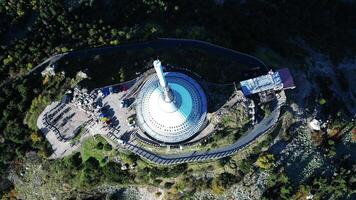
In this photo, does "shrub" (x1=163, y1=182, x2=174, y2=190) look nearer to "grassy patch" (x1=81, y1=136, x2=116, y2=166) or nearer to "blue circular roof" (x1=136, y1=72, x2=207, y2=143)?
"blue circular roof" (x1=136, y1=72, x2=207, y2=143)

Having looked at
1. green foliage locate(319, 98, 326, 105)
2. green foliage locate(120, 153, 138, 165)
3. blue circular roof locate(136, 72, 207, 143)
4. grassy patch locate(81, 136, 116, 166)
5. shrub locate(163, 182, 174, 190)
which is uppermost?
green foliage locate(319, 98, 326, 105)

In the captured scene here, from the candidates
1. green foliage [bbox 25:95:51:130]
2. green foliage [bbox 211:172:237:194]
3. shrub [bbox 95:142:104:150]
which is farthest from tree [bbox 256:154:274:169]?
green foliage [bbox 25:95:51:130]

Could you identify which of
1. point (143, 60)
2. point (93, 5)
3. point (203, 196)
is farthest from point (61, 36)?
point (203, 196)

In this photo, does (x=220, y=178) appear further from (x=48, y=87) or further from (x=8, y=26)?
(x=8, y=26)

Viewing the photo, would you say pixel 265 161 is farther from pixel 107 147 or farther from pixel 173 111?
pixel 107 147

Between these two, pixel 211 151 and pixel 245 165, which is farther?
pixel 211 151

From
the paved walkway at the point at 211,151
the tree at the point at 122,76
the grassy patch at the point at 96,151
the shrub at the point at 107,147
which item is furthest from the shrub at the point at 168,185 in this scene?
the tree at the point at 122,76

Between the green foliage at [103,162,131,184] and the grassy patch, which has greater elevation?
the grassy patch

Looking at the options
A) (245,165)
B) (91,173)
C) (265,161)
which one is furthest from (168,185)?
(265,161)
